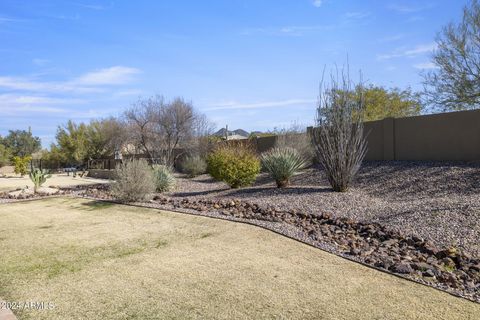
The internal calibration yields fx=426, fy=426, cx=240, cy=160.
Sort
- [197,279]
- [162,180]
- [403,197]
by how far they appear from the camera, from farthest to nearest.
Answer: [162,180] < [403,197] < [197,279]

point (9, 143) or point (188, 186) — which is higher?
point (9, 143)

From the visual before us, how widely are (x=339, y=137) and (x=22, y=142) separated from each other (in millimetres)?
54287

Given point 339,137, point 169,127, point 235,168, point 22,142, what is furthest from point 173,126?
point 22,142

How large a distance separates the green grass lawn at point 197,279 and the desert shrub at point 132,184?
3.90m

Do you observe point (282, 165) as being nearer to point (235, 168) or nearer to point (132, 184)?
point (235, 168)

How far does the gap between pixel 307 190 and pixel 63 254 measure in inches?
301

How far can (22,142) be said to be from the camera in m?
56.4

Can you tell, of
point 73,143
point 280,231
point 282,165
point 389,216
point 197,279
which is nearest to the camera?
point 197,279

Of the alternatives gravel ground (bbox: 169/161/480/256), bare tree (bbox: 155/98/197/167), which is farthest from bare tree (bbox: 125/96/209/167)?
gravel ground (bbox: 169/161/480/256)

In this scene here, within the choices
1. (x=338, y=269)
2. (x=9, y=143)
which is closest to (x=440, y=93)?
(x=338, y=269)

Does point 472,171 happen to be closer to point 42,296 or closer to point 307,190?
point 307,190

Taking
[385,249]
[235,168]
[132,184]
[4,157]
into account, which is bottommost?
[385,249]

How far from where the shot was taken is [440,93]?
20.0m

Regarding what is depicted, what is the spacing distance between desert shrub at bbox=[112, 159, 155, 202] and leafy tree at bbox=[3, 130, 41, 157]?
49029 millimetres
